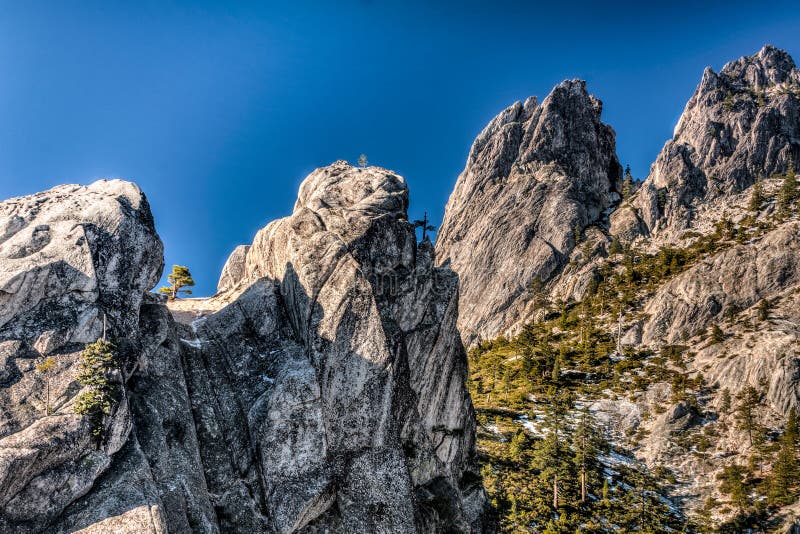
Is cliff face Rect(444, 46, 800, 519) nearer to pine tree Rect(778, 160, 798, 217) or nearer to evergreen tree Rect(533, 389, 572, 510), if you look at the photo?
pine tree Rect(778, 160, 798, 217)

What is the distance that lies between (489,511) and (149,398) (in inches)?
1469

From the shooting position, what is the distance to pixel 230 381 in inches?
1452

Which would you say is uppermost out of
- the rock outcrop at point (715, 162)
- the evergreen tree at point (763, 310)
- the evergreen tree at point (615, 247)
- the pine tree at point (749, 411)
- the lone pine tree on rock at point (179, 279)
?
the rock outcrop at point (715, 162)

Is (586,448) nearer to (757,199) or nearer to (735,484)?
(735,484)

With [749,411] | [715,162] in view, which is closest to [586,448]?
[749,411]

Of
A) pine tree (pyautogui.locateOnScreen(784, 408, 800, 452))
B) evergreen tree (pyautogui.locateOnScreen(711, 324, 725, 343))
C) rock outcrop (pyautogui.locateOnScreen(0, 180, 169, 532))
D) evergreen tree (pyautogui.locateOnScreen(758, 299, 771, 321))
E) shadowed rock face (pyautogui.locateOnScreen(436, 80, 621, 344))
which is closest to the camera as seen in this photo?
rock outcrop (pyautogui.locateOnScreen(0, 180, 169, 532))

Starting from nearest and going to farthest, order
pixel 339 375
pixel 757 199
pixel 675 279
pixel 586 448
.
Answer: pixel 339 375 → pixel 586 448 → pixel 675 279 → pixel 757 199

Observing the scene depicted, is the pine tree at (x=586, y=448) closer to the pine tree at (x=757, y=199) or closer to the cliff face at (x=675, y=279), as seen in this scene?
the cliff face at (x=675, y=279)

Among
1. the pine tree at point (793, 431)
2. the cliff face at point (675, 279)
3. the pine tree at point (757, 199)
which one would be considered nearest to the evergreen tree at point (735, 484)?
the cliff face at point (675, 279)

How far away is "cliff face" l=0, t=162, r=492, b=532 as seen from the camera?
25.8m

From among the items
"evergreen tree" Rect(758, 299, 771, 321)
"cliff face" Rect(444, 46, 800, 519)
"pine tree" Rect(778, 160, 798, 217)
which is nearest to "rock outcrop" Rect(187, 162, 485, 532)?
"cliff face" Rect(444, 46, 800, 519)

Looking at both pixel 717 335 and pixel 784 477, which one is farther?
pixel 717 335

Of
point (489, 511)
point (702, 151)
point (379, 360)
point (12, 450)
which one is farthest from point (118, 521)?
point (702, 151)

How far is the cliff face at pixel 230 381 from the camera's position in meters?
25.8
